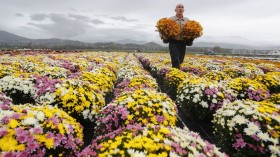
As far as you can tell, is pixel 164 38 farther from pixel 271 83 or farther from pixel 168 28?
→ pixel 271 83

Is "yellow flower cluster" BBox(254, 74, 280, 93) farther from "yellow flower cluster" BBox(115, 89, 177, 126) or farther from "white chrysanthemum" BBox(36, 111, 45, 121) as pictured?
"white chrysanthemum" BBox(36, 111, 45, 121)

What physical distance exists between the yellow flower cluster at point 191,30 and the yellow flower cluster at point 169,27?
0.38 m

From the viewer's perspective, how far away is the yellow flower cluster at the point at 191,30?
12.7 metres

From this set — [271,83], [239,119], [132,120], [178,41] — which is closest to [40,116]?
[132,120]

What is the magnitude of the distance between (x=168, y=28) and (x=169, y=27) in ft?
0.22

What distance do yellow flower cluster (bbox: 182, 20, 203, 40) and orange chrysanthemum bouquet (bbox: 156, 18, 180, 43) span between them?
36 cm

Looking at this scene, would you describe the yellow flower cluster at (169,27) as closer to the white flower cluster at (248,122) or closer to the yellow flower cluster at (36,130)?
the white flower cluster at (248,122)

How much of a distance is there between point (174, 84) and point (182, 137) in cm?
667

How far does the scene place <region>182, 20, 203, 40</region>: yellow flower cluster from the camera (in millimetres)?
12719

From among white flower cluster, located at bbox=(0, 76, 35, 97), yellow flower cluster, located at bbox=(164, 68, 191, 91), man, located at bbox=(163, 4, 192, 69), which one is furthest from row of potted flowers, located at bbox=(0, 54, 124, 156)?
man, located at bbox=(163, 4, 192, 69)

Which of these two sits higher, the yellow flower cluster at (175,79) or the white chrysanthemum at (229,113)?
the white chrysanthemum at (229,113)

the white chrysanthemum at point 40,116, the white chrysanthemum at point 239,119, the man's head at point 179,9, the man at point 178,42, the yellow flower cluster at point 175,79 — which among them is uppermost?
the man's head at point 179,9

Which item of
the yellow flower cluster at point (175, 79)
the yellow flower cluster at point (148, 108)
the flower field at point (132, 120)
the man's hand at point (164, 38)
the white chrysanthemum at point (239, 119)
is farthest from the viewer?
the man's hand at point (164, 38)

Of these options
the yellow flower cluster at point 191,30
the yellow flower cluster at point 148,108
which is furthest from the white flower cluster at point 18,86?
the yellow flower cluster at point 191,30
